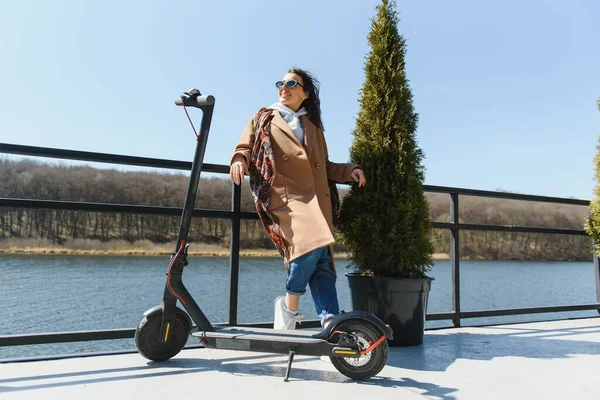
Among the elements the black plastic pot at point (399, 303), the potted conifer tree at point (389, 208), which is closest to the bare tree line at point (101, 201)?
the potted conifer tree at point (389, 208)

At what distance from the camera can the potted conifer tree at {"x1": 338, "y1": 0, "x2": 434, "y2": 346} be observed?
2.09 m

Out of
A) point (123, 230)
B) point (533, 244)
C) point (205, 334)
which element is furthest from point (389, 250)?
point (533, 244)

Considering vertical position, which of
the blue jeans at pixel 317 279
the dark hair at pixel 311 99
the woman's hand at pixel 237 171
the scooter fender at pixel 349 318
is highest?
the dark hair at pixel 311 99

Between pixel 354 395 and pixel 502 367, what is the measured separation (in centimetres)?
79

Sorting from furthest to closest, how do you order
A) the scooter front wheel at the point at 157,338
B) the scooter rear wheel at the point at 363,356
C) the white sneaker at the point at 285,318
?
the white sneaker at the point at 285,318 < the scooter front wheel at the point at 157,338 < the scooter rear wheel at the point at 363,356

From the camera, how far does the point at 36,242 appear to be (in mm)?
11062

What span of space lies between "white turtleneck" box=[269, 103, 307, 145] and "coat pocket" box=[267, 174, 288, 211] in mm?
230

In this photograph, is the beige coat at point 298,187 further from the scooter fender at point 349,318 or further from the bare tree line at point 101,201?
the bare tree line at point 101,201

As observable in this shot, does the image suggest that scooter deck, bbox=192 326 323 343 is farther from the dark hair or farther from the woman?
the dark hair

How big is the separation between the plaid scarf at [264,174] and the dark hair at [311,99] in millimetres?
253

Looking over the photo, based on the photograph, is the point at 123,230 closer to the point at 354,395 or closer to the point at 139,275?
the point at 139,275

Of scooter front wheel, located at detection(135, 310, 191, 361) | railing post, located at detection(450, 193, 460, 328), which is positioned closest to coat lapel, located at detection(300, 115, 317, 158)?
scooter front wheel, located at detection(135, 310, 191, 361)

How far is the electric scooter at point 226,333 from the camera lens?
1.48 meters

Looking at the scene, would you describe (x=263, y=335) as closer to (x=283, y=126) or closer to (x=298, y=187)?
(x=298, y=187)
